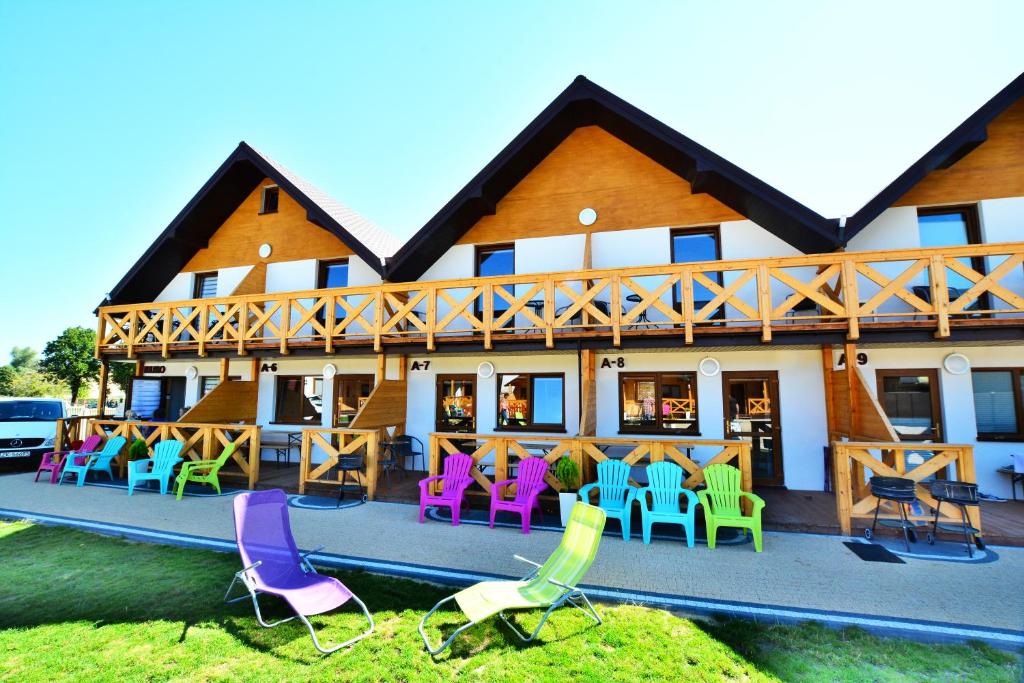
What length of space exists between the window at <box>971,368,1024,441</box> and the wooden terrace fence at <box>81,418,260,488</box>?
13177 mm

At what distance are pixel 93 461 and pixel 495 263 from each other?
Answer: 31.6 feet

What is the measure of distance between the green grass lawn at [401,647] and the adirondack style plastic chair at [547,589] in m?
0.14

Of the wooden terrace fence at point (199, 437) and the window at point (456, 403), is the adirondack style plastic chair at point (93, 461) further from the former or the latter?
the window at point (456, 403)

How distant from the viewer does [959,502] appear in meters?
5.44

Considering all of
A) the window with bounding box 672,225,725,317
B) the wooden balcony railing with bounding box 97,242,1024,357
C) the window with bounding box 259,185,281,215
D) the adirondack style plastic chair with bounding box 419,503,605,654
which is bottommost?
the adirondack style plastic chair with bounding box 419,503,605,654

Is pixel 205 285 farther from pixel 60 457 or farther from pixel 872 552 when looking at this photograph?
pixel 872 552

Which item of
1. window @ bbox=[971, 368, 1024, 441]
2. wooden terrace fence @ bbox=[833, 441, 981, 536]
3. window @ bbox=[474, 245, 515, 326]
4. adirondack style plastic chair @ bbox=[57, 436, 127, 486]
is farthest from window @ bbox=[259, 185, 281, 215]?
window @ bbox=[971, 368, 1024, 441]

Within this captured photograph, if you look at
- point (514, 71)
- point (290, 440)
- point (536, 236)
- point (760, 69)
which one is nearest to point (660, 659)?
point (536, 236)

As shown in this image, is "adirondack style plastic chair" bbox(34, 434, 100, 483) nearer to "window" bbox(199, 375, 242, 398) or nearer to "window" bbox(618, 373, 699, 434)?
"window" bbox(199, 375, 242, 398)

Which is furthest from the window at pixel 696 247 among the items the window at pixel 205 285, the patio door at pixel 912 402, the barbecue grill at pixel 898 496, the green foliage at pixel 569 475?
the window at pixel 205 285

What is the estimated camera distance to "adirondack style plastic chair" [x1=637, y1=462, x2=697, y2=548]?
231 inches

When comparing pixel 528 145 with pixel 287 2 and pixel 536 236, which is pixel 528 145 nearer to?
pixel 536 236

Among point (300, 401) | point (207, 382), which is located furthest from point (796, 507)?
point (207, 382)

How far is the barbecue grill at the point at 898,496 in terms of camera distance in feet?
18.4
